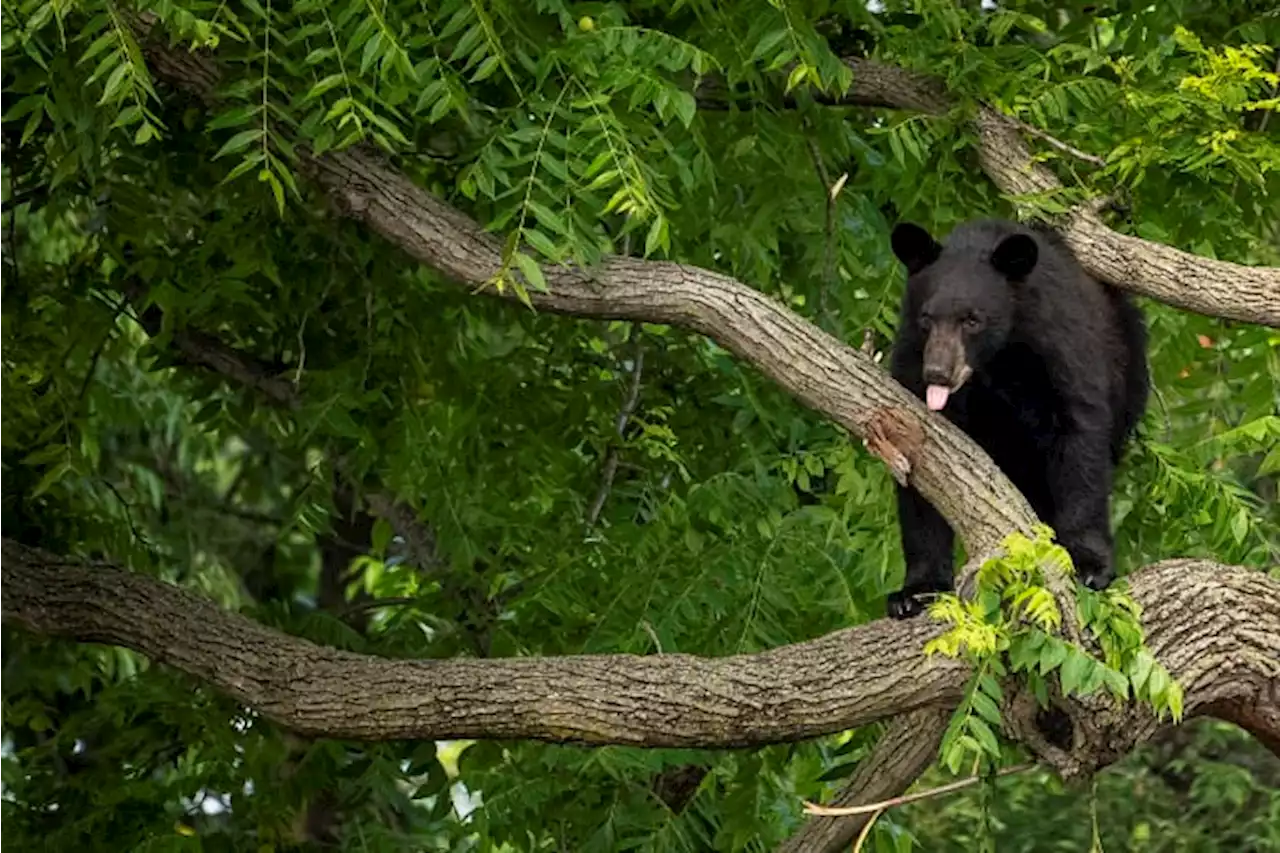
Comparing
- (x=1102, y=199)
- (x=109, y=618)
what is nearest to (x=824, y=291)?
(x=1102, y=199)

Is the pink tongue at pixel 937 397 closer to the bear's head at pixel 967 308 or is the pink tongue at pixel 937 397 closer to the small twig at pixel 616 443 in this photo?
the bear's head at pixel 967 308

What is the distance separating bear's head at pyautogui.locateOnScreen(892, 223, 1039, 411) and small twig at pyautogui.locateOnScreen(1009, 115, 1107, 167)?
0.38 metres

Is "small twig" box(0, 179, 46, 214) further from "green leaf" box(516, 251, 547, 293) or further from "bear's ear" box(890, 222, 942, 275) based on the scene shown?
"bear's ear" box(890, 222, 942, 275)

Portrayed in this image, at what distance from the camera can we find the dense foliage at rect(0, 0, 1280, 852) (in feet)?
20.6

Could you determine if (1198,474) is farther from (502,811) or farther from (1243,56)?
(502,811)

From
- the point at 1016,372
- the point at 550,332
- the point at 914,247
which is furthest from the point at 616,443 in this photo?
the point at 1016,372

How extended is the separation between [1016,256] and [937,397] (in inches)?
16.7

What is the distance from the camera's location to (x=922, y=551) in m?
6.16

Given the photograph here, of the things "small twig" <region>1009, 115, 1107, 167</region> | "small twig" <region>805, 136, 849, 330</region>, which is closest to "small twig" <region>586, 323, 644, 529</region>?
"small twig" <region>805, 136, 849, 330</region>

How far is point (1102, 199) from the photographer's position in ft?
21.2

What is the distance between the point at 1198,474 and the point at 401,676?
210 centimetres

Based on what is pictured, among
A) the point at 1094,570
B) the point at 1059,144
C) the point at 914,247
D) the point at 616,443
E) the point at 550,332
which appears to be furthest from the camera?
the point at 550,332

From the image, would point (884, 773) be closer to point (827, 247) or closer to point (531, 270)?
point (531, 270)

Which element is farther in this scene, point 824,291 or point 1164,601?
point 824,291
